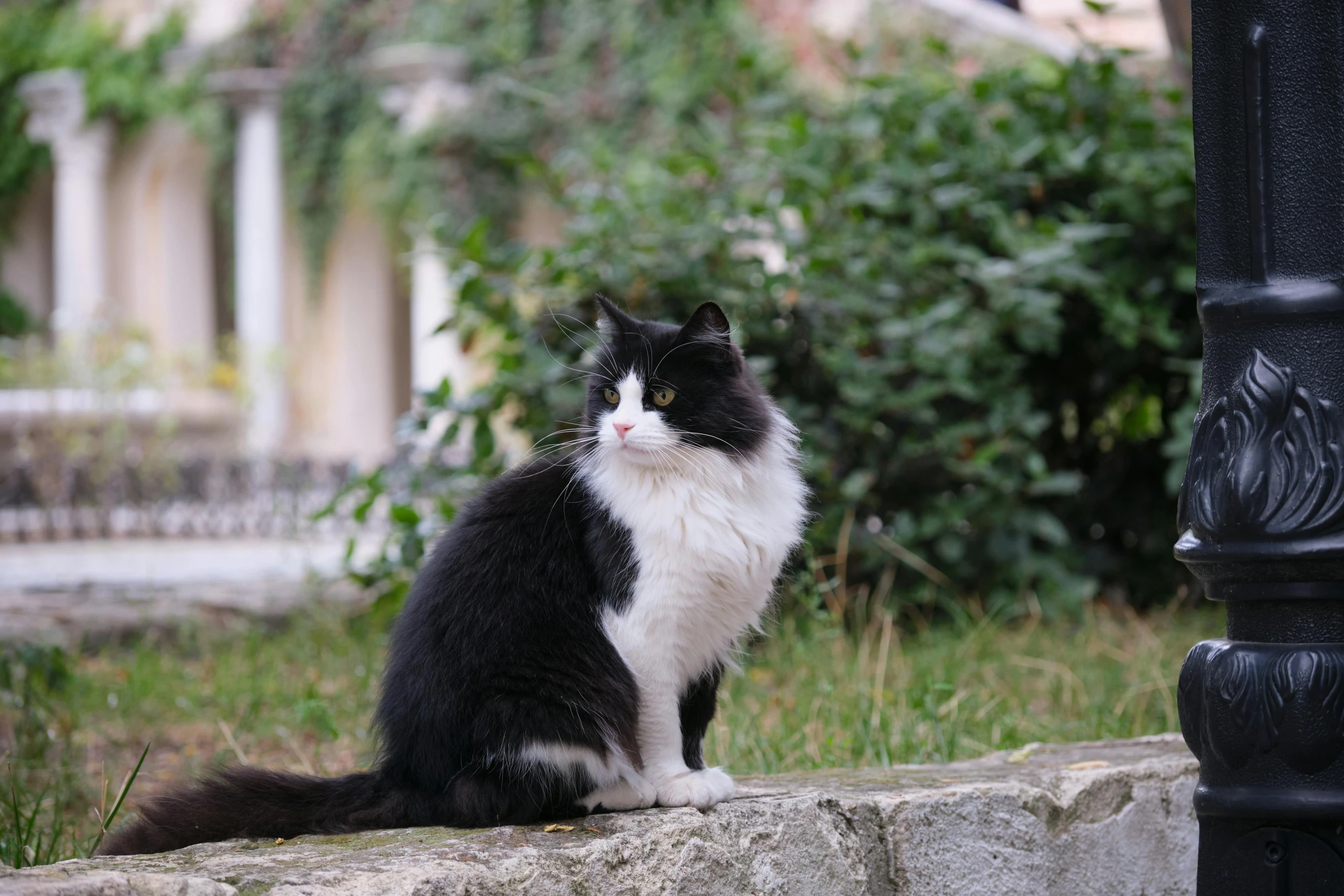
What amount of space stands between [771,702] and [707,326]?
1708mm

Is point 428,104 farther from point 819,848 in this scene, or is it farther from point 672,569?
point 819,848

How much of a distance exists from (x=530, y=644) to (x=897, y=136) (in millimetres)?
3546

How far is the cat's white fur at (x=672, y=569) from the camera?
78.8 inches

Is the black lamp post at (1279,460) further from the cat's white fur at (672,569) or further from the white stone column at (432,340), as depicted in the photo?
the white stone column at (432,340)

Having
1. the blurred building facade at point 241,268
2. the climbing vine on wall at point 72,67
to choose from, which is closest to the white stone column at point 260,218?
the blurred building facade at point 241,268

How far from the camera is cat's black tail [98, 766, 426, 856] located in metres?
1.91

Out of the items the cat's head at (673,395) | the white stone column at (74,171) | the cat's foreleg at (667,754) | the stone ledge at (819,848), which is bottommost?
the stone ledge at (819,848)

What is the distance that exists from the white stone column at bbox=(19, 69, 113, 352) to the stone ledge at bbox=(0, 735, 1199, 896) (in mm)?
17432

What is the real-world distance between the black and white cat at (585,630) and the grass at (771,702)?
1.08 feet

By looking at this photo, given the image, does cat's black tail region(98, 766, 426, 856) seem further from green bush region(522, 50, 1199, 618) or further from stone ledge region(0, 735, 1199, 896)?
green bush region(522, 50, 1199, 618)

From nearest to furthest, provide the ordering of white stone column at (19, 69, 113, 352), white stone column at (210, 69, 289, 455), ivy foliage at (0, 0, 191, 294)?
white stone column at (210, 69, 289, 455)
ivy foliage at (0, 0, 191, 294)
white stone column at (19, 69, 113, 352)

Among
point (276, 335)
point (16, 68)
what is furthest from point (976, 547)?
point (16, 68)

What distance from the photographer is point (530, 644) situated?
1.97 m

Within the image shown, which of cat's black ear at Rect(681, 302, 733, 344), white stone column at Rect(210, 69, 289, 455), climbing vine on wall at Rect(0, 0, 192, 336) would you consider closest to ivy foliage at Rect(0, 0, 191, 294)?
climbing vine on wall at Rect(0, 0, 192, 336)
